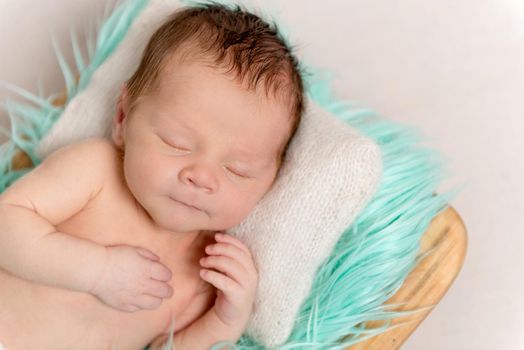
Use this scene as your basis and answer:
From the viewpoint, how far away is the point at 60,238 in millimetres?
1213

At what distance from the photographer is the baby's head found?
46.7 inches

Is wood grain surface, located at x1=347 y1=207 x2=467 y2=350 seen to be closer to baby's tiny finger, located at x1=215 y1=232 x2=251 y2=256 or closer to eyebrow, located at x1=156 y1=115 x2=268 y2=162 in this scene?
baby's tiny finger, located at x1=215 y1=232 x2=251 y2=256

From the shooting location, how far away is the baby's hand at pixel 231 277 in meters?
1.29

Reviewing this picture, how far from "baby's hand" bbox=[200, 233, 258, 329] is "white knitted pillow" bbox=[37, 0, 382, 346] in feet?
0.10

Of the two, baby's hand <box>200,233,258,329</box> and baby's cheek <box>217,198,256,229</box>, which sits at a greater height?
baby's cheek <box>217,198,256,229</box>

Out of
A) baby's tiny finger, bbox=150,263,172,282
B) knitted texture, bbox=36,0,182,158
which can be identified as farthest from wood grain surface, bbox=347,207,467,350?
knitted texture, bbox=36,0,182,158

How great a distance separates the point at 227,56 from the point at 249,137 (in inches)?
5.2

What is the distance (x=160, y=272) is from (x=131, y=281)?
0.06 meters

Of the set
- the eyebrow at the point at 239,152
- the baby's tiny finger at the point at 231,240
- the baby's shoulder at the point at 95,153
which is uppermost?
the eyebrow at the point at 239,152

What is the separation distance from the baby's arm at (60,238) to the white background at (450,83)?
64 centimetres

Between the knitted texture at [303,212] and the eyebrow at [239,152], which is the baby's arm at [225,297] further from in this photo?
the eyebrow at [239,152]

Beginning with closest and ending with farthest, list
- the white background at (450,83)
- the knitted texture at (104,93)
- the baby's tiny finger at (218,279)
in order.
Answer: the baby's tiny finger at (218,279) < the knitted texture at (104,93) < the white background at (450,83)

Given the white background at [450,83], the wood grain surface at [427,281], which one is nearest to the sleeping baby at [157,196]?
the wood grain surface at [427,281]

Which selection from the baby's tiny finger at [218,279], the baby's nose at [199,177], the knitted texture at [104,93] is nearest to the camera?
the baby's nose at [199,177]
